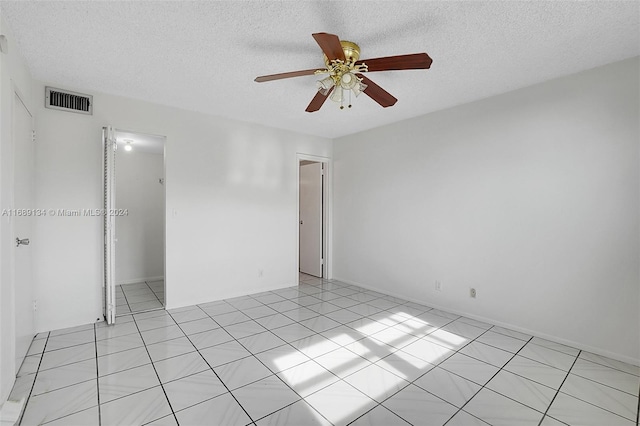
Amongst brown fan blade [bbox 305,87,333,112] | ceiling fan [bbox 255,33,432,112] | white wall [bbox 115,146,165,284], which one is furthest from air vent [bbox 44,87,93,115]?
brown fan blade [bbox 305,87,333,112]

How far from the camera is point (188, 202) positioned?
390 cm

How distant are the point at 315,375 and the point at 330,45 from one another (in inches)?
91.7

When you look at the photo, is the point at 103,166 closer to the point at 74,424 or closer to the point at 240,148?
the point at 240,148

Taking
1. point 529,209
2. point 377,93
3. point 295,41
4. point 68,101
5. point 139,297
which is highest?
point 295,41

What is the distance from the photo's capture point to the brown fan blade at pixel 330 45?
1.75m

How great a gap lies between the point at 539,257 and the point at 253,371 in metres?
2.88

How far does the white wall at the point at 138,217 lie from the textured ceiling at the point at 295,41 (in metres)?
2.08

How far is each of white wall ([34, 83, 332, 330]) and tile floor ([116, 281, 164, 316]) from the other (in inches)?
14.2

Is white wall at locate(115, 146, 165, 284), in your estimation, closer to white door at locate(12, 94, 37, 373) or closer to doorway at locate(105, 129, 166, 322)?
doorway at locate(105, 129, 166, 322)

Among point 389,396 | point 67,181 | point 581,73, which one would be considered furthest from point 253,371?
point 581,73

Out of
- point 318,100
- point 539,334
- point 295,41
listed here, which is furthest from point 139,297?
point 539,334

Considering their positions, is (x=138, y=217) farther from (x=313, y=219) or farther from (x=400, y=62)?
(x=400, y=62)

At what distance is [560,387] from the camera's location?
2.15m

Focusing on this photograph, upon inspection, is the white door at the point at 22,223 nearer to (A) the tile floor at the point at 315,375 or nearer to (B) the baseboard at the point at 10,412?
(A) the tile floor at the point at 315,375
